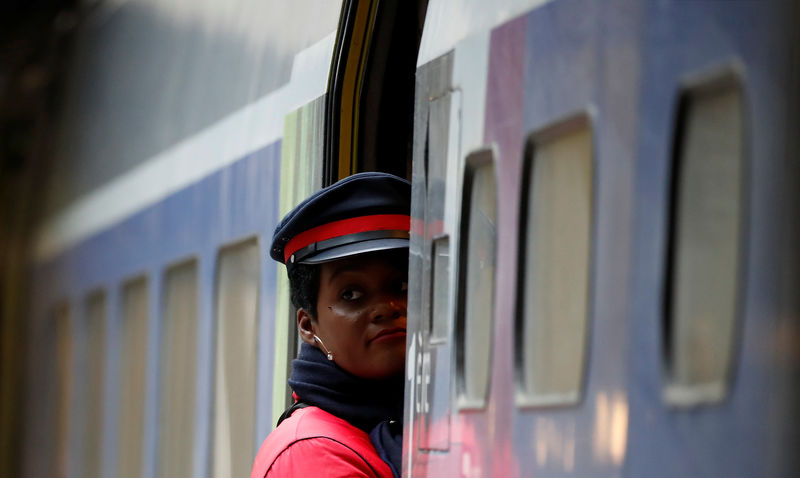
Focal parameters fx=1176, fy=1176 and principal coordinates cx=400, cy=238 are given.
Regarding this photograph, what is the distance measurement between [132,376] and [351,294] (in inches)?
70.5

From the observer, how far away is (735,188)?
1066mm

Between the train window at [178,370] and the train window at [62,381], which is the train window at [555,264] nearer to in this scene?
the train window at [178,370]

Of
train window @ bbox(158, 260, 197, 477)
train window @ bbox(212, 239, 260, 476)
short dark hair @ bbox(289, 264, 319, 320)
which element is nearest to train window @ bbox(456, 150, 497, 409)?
short dark hair @ bbox(289, 264, 319, 320)

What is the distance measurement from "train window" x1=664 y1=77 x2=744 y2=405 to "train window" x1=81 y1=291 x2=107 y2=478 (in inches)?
121

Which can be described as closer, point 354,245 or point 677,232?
point 677,232

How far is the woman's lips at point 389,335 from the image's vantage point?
1.97 m

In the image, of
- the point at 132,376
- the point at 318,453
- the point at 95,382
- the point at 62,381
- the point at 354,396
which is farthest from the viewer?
the point at 62,381

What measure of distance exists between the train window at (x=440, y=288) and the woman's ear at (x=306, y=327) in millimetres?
429

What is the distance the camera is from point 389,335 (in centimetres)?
197

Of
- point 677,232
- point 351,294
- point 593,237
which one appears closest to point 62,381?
point 351,294

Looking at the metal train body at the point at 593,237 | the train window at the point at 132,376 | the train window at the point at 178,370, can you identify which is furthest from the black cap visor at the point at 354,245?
the train window at the point at 132,376

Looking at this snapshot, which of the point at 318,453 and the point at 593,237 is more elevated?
the point at 593,237

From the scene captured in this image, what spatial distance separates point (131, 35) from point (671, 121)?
10.3 feet

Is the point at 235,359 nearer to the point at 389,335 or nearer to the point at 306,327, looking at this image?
the point at 306,327
